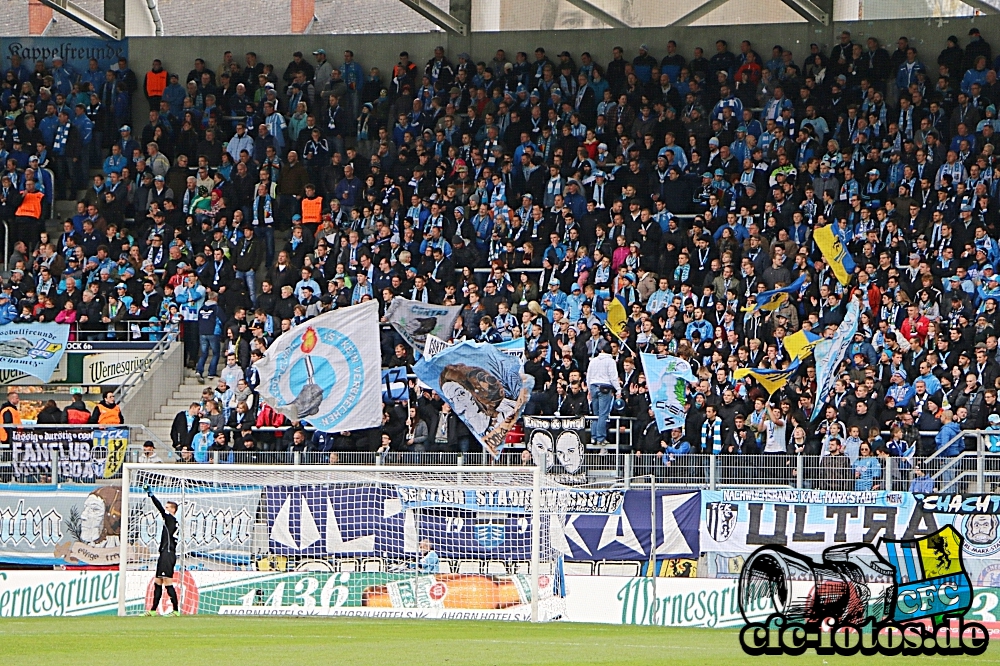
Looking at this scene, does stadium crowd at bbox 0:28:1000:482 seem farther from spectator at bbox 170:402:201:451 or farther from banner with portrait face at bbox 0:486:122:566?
banner with portrait face at bbox 0:486:122:566

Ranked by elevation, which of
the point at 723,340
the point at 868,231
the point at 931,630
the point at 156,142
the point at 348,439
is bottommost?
the point at 931,630

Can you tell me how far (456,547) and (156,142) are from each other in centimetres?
1539

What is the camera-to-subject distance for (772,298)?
23469mm

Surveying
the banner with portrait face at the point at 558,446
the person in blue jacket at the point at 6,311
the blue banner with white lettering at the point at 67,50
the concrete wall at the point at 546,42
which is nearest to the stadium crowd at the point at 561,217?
the person in blue jacket at the point at 6,311

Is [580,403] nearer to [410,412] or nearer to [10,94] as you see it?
[410,412]

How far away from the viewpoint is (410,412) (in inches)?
899

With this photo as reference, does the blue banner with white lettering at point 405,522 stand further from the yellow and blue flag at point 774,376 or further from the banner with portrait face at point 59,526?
the yellow and blue flag at point 774,376

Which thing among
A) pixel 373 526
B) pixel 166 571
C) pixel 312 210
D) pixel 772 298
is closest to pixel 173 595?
pixel 166 571

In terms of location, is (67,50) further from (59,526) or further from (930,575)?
(930,575)

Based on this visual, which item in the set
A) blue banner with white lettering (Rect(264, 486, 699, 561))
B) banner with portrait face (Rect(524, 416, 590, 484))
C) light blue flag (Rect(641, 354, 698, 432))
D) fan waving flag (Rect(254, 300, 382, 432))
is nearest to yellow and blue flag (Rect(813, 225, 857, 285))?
light blue flag (Rect(641, 354, 698, 432))

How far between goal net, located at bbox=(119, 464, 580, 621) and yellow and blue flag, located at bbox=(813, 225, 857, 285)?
729cm

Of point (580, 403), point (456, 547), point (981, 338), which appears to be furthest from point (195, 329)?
point (981, 338)

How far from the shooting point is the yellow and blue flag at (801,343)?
22031 millimetres

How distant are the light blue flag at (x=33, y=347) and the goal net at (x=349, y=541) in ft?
24.1
